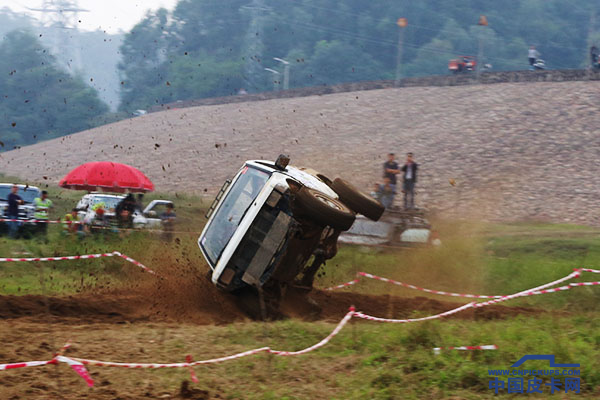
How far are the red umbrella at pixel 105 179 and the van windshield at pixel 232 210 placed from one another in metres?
9.82

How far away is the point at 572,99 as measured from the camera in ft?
128

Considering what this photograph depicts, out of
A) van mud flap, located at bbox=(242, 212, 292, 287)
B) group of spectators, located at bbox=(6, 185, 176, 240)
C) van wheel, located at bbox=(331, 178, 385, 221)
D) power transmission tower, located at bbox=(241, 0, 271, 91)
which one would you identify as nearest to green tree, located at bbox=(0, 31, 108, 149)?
power transmission tower, located at bbox=(241, 0, 271, 91)

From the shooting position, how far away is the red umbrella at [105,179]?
20.2 m

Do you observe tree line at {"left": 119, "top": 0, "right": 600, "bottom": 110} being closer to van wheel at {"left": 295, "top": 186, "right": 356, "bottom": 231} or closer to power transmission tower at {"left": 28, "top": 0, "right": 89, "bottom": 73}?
power transmission tower at {"left": 28, "top": 0, "right": 89, "bottom": 73}

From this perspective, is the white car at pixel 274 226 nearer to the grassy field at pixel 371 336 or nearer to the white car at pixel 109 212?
the grassy field at pixel 371 336

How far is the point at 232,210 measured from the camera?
10.9 metres

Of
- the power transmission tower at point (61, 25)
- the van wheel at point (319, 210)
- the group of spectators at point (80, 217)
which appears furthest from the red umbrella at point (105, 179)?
the power transmission tower at point (61, 25)

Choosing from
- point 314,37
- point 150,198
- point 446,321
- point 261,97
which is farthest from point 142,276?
point 314,37

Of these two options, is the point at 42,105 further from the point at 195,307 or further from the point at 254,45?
the point at 195,307

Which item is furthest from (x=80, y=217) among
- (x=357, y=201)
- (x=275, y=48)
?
(x=275, y=48)

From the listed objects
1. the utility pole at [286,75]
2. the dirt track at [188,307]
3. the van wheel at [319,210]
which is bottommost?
the dirt track at [188,307]

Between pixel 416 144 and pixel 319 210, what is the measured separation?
97.3 ft

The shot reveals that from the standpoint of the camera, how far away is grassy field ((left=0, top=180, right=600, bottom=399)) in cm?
745

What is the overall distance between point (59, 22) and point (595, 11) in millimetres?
84305
